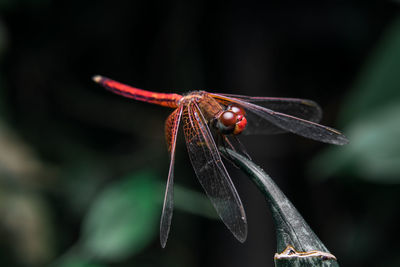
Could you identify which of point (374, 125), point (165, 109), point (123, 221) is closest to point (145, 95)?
point (123, 221)

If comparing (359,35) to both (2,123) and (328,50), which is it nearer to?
(328,50)

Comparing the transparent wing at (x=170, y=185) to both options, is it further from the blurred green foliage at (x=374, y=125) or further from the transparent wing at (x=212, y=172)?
the blurred green foliage at (x=374, y=125)

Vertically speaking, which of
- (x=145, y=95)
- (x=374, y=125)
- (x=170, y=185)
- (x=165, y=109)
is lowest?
(x=170, y=185)

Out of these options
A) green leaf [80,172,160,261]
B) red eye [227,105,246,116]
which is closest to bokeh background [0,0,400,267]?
green leaf [80,172,160,261]

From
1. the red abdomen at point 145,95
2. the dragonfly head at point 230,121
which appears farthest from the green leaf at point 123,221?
the dragonfly head at point 230,121

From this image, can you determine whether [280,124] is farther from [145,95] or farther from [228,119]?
[145,95]

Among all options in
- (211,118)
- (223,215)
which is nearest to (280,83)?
(211,118)
